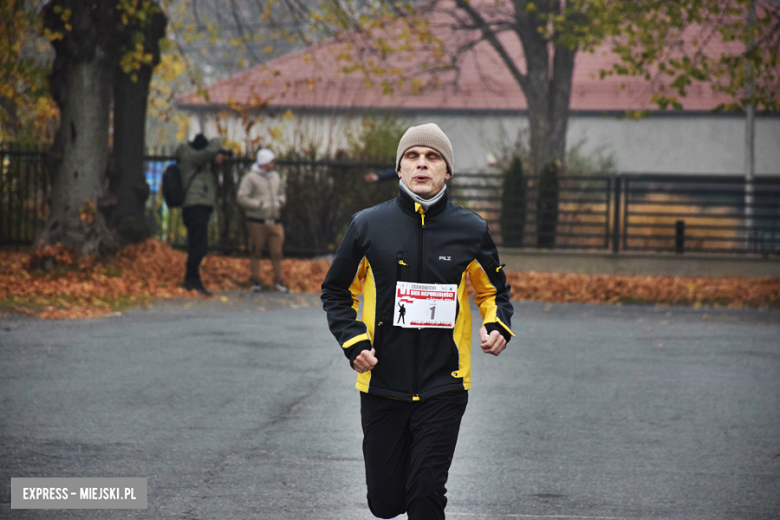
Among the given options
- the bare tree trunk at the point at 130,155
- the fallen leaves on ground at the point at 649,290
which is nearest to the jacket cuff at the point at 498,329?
the fallen leaves on ground at the point at 649,290

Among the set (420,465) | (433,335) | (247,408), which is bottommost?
(247,408)

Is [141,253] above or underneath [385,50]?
underneath

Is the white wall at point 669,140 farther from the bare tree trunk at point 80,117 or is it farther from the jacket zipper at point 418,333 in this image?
the jacket zipper at point 418,333

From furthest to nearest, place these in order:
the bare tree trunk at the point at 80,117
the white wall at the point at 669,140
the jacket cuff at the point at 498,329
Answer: the white wall at the point at 669,140
the bare tree trunk at the point at 80,117
the jacket cuff at the point at 498,329

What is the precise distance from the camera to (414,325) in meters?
3.51

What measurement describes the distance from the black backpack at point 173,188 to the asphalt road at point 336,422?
234 cm

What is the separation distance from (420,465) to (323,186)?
14.5 m

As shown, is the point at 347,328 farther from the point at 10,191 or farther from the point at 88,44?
the point at 10,191

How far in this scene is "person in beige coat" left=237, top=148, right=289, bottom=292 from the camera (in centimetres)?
1316

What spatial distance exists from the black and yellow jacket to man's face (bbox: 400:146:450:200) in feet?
0.18

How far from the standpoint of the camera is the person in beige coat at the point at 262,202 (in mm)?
13164

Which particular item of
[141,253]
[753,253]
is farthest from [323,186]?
[753,253]

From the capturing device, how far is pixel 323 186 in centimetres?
1767

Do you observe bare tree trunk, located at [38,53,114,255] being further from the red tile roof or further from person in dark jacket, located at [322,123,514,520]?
the red tile roof
